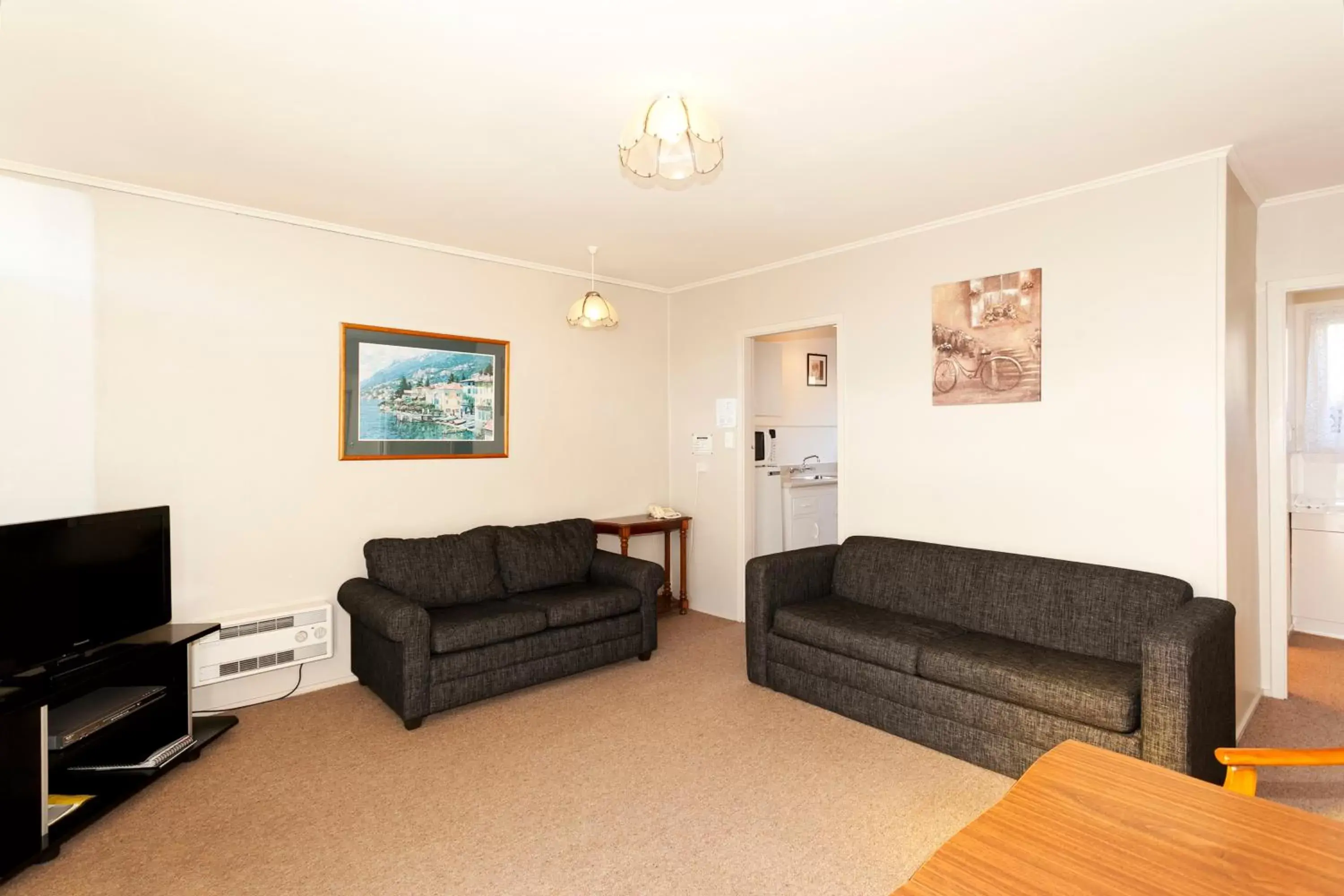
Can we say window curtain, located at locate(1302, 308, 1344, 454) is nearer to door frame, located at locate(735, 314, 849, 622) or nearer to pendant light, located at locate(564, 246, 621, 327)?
door frame, located at locate(735, 314, 849, 622)

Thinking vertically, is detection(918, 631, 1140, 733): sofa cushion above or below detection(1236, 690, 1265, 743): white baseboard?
above

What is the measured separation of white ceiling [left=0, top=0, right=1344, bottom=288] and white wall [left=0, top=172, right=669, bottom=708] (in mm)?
312

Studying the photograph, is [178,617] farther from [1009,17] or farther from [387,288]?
[1009,17]

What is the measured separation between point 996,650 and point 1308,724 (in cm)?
166

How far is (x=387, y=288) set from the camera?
13.2ft

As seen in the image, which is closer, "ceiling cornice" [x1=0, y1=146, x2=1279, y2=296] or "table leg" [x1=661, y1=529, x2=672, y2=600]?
"ceiling cornice" [x1=0, y1=146, x2=1279, y2=296]

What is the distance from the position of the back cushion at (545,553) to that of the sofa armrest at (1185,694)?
305cm

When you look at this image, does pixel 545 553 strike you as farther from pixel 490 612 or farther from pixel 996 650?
pixel 996 650

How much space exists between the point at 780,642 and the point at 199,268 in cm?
354

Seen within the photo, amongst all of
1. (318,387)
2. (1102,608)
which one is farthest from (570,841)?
(318,387)

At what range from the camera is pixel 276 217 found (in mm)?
3594

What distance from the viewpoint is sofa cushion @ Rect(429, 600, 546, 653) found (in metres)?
3.34

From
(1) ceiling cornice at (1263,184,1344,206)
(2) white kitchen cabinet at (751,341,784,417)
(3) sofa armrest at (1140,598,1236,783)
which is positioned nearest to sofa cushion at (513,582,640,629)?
(2) white kitchen cabinet at (751,341,784,417)

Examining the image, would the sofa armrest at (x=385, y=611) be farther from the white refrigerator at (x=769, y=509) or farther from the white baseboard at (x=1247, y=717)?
the white baseboard at (x=1247, y=717)
